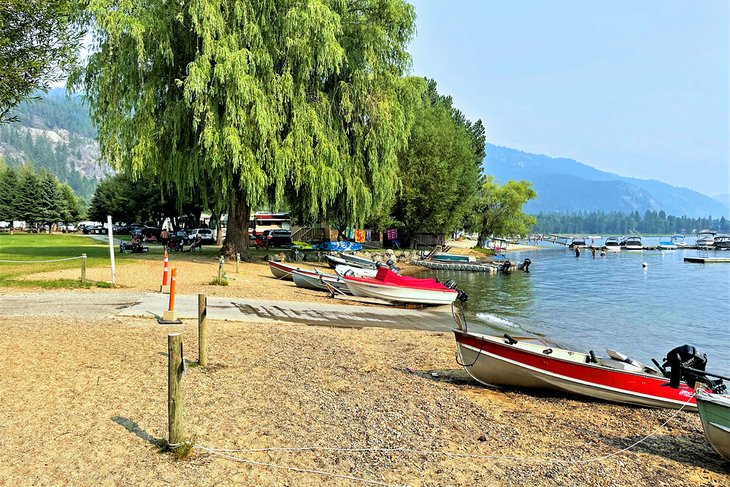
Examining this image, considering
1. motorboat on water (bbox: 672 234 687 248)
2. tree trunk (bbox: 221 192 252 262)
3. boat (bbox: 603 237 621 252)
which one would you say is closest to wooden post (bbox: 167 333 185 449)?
tree trunk (bbox: 221 192 252 262)

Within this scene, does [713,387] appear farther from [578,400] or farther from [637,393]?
[578,400]

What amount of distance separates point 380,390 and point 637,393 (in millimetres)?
4332

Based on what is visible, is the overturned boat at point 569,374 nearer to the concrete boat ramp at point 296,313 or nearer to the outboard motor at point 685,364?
the outboard motor at point 685,364

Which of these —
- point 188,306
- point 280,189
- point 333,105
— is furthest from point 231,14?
point 188,306

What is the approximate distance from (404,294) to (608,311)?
10.4m

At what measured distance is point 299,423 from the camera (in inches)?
259

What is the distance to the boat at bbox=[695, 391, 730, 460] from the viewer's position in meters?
6.21

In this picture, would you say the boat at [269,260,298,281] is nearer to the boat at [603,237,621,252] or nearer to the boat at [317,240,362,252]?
the boat at [317,240,362,252]

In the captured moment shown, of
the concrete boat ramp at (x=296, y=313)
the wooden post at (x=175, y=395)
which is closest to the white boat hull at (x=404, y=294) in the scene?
the concrete boat ramp at (x=296, y=313)

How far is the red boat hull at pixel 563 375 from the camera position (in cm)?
850

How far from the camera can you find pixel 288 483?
201 inches

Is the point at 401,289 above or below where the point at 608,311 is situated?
above

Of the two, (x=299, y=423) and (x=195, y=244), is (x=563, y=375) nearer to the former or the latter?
(x=299, y=423)

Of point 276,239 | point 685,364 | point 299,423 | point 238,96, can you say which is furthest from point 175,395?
point 276,239
